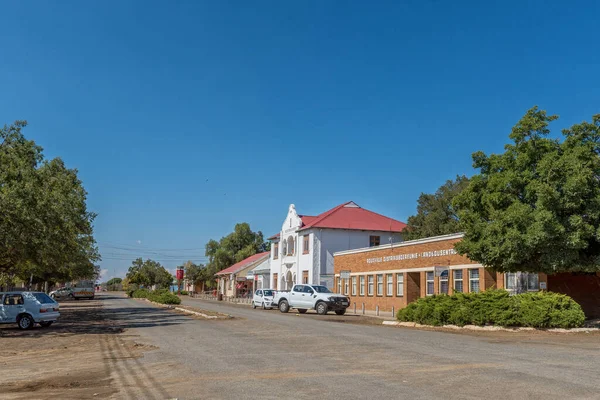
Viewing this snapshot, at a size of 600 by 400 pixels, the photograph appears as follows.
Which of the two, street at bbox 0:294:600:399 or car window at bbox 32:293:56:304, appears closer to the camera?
street at bbox 0:294:600:399

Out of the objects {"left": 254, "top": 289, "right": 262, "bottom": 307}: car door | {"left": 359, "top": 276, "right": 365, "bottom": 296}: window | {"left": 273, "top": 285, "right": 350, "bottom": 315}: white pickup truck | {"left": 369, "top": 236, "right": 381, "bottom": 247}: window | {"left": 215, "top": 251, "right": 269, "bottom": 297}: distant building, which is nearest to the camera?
{"left": 273, "top": 285, "right": 350, "bottom": 315}: white pickup truck

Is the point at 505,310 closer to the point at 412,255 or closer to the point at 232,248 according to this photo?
the point at 412,255

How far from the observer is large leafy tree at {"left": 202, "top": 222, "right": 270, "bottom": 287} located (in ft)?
337

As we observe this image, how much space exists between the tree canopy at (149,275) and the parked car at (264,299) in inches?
2498

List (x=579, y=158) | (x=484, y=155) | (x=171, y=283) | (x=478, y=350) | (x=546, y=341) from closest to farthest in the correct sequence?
(x=478, y=350)
(x=546, y=341)
(x=579, y=158)
(x=484, y=155)
(x=171, y=283)

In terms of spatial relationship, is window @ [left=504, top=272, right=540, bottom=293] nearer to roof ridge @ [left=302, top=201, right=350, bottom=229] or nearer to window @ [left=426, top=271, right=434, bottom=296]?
window @ [left=426, top=271, right=434, bottom=296]

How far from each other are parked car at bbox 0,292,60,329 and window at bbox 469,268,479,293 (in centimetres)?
2160

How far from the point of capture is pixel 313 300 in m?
37.3

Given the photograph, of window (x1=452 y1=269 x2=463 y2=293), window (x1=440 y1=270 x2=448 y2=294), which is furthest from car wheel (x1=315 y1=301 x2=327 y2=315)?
window (x1=452 y1=269 x2=463 y2=293)

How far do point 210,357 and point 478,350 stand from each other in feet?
22.7

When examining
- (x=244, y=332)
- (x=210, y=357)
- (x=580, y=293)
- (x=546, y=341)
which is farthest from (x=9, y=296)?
(x=580, y=293)

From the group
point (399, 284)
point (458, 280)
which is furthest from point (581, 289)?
point (399, 284)

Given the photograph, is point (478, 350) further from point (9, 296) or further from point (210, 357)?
point (9, 296)

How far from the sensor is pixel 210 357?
13719 mm
